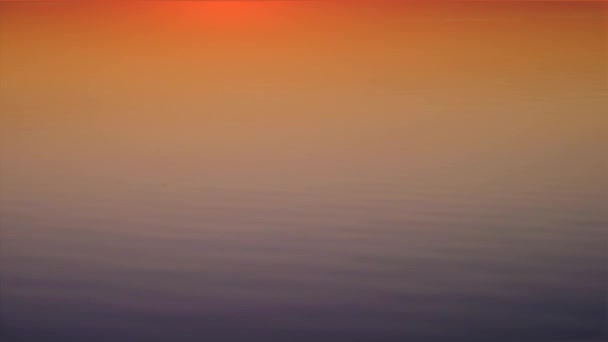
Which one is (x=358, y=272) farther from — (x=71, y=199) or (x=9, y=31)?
(x=9, y=31)

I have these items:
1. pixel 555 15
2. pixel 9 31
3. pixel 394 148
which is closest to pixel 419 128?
pixel 394 148

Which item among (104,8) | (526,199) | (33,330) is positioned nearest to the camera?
(33,330)

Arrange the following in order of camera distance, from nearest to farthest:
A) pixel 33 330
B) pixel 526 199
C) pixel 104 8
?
pixel 33 330
pixel 104 8
pixel 526 199

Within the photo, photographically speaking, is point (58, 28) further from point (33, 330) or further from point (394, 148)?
point (394, 148)

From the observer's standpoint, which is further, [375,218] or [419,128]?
[419,128]

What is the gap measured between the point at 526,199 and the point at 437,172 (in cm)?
35

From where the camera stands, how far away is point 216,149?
317cm

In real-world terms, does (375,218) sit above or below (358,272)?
above

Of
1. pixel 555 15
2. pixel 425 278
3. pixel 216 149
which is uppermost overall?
pixel 555 15

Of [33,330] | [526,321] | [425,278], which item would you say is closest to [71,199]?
[33,330]

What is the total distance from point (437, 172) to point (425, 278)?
1.74 feet

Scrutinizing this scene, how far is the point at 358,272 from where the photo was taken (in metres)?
3.00

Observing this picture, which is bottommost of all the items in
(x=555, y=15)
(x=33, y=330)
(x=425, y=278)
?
(x=33, y=330)

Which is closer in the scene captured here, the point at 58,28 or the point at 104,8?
the point at 104,8
